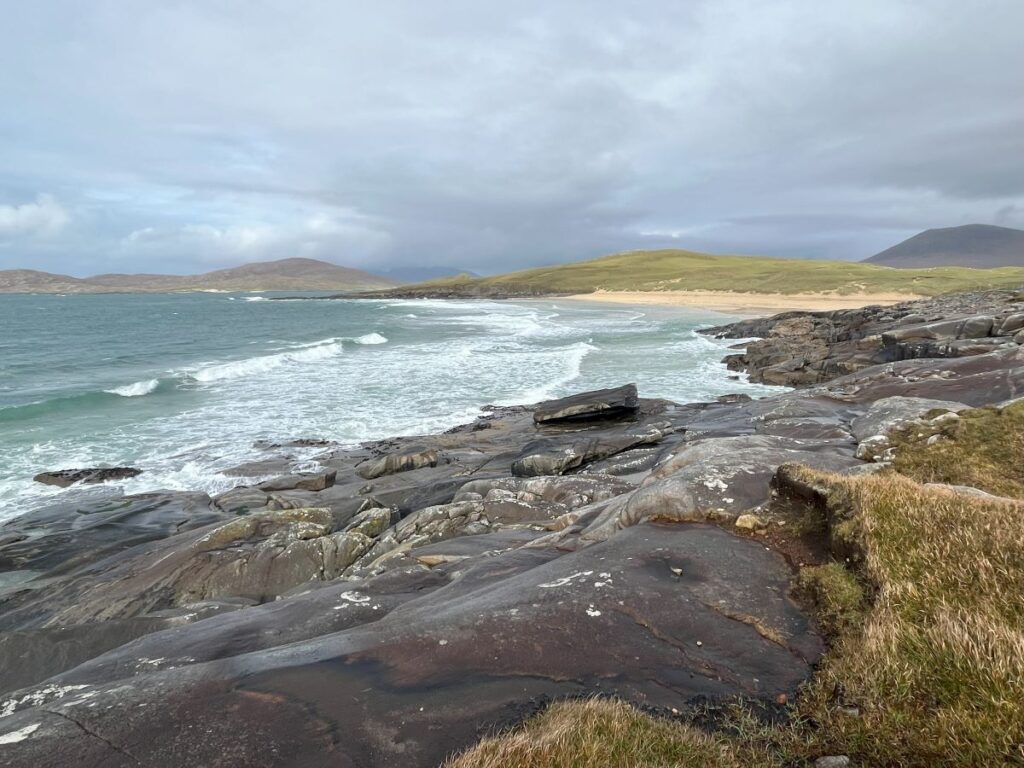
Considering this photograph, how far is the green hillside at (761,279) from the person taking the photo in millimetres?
100781

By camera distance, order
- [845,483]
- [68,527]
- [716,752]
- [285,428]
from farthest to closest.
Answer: [285,428], [68,527], [845,483], [716,752]

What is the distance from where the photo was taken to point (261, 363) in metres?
49.9

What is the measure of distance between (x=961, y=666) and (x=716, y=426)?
54.4ft

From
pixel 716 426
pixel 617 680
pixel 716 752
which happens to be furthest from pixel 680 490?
pixel 716 426

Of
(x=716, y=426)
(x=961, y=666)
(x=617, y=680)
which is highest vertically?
(x=961, y=666)

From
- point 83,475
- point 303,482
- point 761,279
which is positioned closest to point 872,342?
point 303,482

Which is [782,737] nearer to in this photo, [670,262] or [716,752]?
[716,752]

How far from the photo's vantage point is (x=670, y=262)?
19762 centimetres

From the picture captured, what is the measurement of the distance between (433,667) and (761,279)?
14326 centimetres

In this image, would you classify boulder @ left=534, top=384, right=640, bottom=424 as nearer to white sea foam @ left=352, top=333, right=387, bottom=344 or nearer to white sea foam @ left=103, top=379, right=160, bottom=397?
white sea foam @ left=103, top=379, right=160, bottom=397

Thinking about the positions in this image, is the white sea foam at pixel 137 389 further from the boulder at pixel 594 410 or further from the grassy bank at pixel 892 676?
the grassy bank at pixel 892 676

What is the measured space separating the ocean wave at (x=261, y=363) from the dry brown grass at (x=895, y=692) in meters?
44.5

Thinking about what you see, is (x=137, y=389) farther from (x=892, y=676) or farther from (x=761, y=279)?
(x=761, y=279)

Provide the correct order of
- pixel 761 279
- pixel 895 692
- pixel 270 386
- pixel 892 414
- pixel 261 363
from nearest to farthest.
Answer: pixel 895 692 → pixel 892 414 → pixel 270 386 → pixel 261 363 → pixel 761 279
